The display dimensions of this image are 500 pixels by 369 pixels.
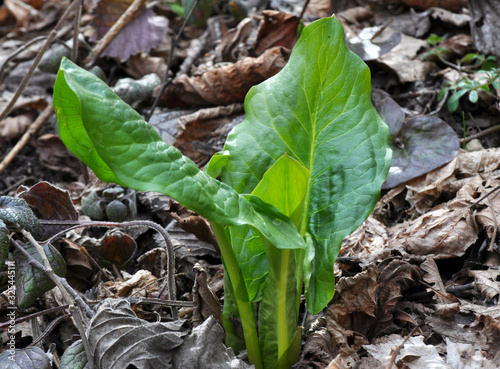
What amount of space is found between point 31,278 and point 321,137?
93 centimetres

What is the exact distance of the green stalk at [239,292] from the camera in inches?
43.3

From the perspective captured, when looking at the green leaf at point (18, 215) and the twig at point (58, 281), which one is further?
the green leaf at point (18, 215)

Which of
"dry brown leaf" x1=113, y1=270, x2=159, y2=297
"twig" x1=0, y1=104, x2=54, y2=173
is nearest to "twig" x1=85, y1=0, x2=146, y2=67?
"twig" x1=0, y1=104, x2=54, y2=173

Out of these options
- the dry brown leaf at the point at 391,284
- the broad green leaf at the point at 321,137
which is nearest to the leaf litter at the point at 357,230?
the dry brown leaf at the point at 391,284

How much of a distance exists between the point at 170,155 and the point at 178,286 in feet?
2.81

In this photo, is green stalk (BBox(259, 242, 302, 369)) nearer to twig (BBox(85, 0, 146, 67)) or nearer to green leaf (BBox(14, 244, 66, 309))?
green leaf (BBox(14, 244, 66, 309))

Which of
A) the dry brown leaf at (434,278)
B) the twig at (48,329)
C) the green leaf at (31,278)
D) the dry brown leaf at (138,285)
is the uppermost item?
the green leaf at (31,278)

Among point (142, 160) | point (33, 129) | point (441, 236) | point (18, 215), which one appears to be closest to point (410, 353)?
point (441, 236)

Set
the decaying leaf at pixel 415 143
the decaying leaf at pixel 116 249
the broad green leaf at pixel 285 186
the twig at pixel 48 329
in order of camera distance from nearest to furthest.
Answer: the broad green leaf at pixel 285 186 → the twig at pixel 48 329 → the decaying leaf at pixel 116 249 → the decaying leaf at pixel 415 143

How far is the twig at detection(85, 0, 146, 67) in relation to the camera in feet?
9.59

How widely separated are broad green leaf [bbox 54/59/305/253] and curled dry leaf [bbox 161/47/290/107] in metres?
→ 1.59

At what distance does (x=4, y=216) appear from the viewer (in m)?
1.38

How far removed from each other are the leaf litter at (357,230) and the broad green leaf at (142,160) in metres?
0.45

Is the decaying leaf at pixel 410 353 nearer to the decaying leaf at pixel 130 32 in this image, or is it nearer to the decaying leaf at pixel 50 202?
the decaying leaf at pixel 50 202
